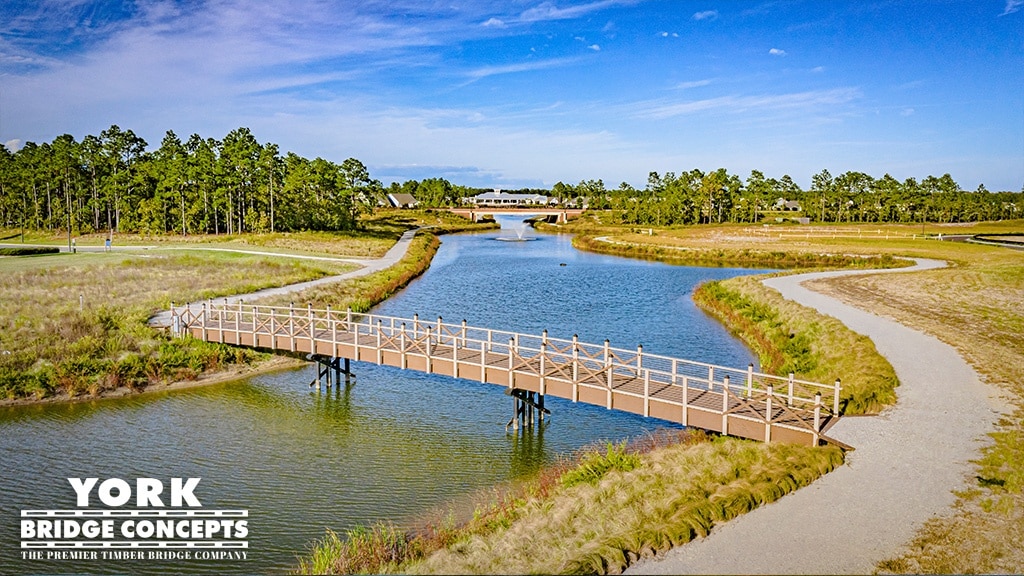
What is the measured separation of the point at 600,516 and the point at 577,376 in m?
7.34

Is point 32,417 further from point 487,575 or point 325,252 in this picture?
point 325,252

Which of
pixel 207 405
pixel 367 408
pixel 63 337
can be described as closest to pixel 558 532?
pixel 367 408

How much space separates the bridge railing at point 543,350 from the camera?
811 inches

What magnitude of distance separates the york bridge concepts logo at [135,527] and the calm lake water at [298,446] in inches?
11.2

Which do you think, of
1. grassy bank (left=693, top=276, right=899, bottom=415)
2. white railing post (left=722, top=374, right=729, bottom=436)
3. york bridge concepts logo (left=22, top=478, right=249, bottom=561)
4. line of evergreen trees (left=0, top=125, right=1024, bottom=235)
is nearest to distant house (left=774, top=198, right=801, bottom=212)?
line of evergreen trees (left=0, top=125, right=1024, bottom=235)

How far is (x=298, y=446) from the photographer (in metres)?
22.3

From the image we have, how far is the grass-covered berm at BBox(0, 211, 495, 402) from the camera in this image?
27.2 meters

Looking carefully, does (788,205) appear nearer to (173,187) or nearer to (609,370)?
(173,187)

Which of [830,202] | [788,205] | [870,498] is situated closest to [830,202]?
[830,202]

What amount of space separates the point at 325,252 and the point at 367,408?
47.7 meters

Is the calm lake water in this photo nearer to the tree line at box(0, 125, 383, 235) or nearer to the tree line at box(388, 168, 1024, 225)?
the tree line at box(0, 125, 383, 235)

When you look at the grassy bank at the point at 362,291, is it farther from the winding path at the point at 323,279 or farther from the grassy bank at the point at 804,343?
the grassy bank at the point at 804,343

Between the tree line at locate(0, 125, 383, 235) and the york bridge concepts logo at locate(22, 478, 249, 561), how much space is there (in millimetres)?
69498

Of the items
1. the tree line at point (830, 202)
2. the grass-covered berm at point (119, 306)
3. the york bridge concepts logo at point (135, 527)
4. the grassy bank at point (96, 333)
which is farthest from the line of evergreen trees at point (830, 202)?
the york bridge concepts logo at point (135, 527)
